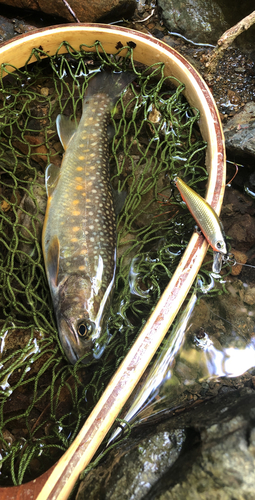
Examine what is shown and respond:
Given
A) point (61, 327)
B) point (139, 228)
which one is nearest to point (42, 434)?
point (61, 327)

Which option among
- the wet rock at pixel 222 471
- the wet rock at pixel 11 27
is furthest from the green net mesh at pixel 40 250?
the wet rock at pixel 222 471

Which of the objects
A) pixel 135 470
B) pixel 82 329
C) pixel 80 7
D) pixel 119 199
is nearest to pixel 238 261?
pixel 119 199

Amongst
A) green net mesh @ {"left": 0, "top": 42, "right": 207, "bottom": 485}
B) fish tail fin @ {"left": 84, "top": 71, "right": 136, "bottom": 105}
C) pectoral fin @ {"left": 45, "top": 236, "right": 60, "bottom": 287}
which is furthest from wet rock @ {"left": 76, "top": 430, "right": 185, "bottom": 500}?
fish tail fin @ {"left": 84, "top": 71, "right": 136, "bottom": 105}

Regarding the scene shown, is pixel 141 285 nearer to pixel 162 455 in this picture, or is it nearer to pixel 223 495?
pixel 162 455

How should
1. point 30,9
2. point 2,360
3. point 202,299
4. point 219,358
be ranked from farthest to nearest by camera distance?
1. point 30,9
2. point 202,299
3. point 219,358
4. point 2,360

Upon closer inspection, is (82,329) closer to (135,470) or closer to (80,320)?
(80,320)

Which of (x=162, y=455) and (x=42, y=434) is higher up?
(x=162, y=455)
